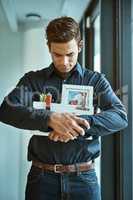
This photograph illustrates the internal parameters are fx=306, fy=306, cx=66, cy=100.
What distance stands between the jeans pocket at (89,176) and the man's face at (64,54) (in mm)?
440

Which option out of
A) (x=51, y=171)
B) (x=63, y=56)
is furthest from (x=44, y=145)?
(x=63, y=56)

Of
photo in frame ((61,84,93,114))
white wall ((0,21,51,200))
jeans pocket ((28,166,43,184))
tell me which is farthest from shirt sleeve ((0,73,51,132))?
white wall ((0,21,51,200))

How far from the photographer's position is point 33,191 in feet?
4.21

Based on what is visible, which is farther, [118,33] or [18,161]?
[18,161]

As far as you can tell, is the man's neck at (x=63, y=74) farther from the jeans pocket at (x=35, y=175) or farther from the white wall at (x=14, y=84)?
the white wall at (x=14, y=84)

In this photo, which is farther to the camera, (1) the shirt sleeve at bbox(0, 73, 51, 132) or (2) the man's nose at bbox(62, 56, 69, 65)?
(2) the man's nose at bbox(62, 56, 69, 65)

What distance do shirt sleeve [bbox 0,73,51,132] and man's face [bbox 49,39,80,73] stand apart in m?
0.17

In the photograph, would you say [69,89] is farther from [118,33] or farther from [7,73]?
[7,73]

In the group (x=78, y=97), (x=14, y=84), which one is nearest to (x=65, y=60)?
(x=78, y=97)

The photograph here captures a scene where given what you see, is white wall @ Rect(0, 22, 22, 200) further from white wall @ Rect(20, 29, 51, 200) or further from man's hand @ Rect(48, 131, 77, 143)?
man's hand @ Rect(48, 131, 77, 143)

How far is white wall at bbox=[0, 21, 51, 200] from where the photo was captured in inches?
136

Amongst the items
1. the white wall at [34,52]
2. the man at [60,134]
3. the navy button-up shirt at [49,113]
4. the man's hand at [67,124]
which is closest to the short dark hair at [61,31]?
the man at [60,134]

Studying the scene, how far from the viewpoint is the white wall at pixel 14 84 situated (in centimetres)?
346

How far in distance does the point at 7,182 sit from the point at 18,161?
0.86 feet
